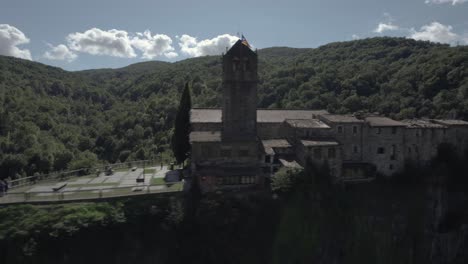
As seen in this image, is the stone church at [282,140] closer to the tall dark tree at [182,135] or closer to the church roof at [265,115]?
the church roof at [265,115]

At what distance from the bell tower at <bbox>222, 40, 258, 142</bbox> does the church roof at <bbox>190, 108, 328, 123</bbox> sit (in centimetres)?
290

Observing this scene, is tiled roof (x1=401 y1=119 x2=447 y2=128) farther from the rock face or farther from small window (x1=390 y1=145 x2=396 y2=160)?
the rock face

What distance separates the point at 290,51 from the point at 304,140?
6195 inches

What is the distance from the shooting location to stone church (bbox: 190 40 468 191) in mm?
34281

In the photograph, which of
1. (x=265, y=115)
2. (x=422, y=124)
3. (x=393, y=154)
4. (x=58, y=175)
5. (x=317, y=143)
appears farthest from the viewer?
(x=265, y=115)

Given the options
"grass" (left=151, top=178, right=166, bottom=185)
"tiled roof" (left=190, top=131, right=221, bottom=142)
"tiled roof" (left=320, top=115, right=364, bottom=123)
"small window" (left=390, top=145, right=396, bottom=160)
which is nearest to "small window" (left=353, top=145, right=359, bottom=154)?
"tiled roof" (left=320, top=115, right=364, bottom=123)

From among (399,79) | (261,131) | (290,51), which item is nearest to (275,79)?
(399,79)

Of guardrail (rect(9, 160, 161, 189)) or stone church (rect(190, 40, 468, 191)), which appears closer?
stone church (rect(190, 40, 468, 191))

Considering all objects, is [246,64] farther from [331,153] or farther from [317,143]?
[331,153]

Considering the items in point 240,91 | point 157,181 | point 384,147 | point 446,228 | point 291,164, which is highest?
point 240,91

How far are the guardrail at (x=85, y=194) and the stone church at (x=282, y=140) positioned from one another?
190 inches

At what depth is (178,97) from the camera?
108375 mm

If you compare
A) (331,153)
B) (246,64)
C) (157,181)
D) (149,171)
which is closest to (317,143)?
(331,153)

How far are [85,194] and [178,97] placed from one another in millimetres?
79206
